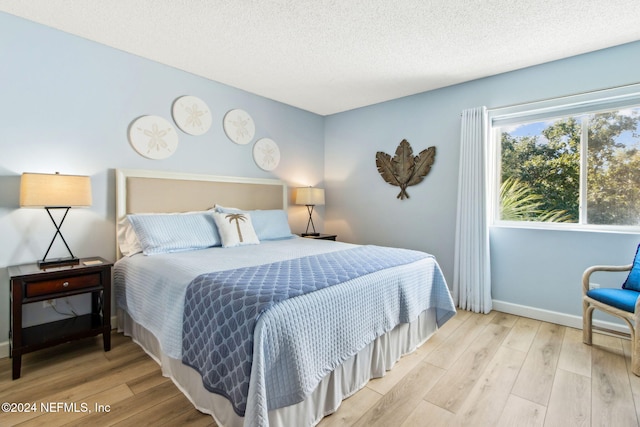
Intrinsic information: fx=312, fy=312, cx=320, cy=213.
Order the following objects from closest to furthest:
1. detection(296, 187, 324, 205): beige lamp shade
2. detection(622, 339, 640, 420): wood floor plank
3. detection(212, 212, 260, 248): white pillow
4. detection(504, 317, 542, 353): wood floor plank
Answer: detection(622, 339, 640, 420): wood floor plank, detection(504, 317, 542, 353): wood floor plank, detection(212, 212, 260, 248): white pillow, detection(296, 187, 324, 205): beige lamp shade

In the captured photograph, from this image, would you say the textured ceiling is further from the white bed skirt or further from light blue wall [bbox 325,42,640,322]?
the white bed skirt

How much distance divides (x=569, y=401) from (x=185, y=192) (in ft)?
11.2

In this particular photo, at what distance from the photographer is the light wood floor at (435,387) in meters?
1.66

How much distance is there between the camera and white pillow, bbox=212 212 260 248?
116 inches

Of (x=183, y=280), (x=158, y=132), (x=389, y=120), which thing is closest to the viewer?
(x=183, y=280)

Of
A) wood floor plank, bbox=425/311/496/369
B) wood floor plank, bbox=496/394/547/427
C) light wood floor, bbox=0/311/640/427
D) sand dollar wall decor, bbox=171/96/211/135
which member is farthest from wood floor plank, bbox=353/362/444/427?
sand dollar wall decor, bbox=171/96/211/135

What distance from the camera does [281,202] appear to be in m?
4.20

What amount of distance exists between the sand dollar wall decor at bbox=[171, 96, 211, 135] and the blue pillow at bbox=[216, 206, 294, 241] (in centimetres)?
88

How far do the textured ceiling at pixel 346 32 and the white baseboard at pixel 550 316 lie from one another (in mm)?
2374

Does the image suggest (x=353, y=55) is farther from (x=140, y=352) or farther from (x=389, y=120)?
(x=140, y=352)

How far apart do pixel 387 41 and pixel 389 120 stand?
5.11ft

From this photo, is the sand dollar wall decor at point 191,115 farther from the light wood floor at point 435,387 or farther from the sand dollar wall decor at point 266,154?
the light wood floor at point 435,387

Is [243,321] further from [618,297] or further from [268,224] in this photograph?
[618,297]

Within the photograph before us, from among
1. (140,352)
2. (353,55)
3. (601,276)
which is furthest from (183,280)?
(601,276)
